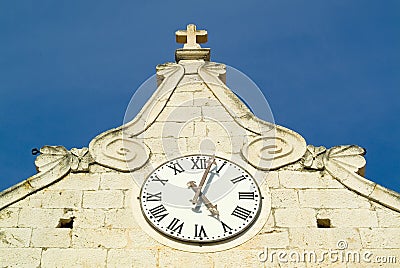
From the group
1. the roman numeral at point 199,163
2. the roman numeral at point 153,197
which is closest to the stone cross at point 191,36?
the roman numeral at point 199,163

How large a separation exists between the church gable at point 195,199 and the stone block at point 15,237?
1cm

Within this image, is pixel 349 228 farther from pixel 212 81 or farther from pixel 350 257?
pixel 212 81

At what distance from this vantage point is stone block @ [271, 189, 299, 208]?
10004 millimetres

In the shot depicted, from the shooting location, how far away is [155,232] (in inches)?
381

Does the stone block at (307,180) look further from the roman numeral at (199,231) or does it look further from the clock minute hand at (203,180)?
the roman numeral at (199,231)

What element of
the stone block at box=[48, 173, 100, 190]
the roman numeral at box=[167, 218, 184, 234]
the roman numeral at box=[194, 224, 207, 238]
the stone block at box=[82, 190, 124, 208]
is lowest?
the roman numeral at box=[194, 224, 207, 238]

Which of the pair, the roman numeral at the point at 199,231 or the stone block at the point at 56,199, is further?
the stone block at the point at 56,199

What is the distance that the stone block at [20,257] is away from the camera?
932 cm

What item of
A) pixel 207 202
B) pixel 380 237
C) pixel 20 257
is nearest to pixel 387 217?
pixel 380 237

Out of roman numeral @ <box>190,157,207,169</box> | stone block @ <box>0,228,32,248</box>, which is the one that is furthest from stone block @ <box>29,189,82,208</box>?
roman numeral @ <box>190,157,207,169</box>

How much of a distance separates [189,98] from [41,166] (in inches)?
81.5

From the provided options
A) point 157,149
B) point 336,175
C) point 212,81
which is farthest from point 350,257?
point 212,81

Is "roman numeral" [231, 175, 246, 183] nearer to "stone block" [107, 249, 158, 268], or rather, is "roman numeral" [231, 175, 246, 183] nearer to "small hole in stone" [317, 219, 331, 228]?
"small hole in stone" [317, 219, 331, 228]

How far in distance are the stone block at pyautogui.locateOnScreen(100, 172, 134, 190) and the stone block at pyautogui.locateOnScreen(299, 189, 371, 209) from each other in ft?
5.88
